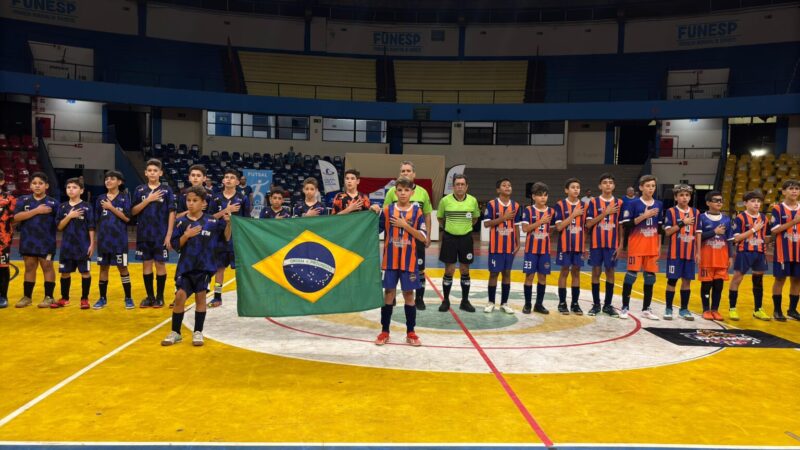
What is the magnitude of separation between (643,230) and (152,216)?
7902 mm

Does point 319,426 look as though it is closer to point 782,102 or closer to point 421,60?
point 782,102

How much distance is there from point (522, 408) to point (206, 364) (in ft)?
11.2

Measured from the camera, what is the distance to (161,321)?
8367mm

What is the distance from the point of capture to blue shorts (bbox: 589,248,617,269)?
9286 mm

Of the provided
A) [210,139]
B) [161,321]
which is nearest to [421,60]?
[210,139]

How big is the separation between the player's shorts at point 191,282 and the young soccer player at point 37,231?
3468mm

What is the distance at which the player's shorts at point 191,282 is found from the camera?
279 inches

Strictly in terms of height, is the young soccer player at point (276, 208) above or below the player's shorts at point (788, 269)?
above

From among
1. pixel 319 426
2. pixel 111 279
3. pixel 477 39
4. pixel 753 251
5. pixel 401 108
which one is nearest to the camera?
A: pixel 319 426

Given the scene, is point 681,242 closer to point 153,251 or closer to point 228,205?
point 228,205

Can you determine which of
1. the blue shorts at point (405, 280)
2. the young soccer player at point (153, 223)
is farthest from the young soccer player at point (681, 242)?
the young soccer player at point (153, 223)

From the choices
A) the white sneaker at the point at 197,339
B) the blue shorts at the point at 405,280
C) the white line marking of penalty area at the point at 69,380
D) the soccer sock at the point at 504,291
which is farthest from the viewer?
the soccer sock at the point at 504,291

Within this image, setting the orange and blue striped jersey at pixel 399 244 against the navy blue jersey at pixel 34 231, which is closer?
the orange and blue striped jersey at pixel 399 244

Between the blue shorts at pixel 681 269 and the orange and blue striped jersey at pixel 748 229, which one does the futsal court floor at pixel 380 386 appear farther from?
the orange and blue striped jersey at pixel 748 229
